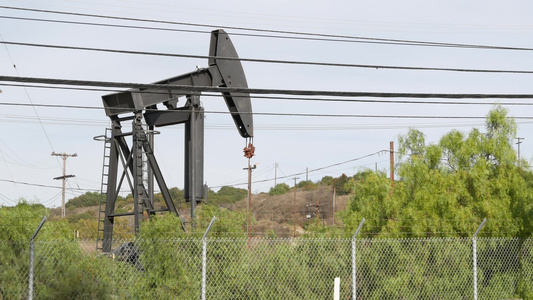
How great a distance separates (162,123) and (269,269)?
25.0 ft

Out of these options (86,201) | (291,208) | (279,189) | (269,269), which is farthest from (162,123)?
(86,201)

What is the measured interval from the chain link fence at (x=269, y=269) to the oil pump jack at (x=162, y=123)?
198 inches

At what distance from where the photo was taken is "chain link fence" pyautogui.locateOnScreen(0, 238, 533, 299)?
10742 millimetres

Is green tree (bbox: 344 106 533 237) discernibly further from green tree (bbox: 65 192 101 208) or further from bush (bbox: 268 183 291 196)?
green tree (bbox: 65 192 101 208)

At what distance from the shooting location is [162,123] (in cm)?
1847

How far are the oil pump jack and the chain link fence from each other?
16.5 feet

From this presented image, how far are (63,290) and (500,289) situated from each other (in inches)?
356

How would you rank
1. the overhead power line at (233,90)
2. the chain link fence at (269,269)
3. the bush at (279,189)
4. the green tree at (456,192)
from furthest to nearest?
the bush at (279,189) < the green tree at (456,192) < the chain link fence at (269,269) < the overhead power line at (233,90)

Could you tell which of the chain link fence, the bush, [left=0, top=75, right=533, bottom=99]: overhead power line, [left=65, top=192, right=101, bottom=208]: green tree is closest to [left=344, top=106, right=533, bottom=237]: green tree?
the chain link fence

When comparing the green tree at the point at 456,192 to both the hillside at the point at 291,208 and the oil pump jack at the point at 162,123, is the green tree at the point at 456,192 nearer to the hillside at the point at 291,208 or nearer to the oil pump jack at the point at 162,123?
the oil pump jack at the point at 162,123

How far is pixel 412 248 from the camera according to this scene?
1415cm

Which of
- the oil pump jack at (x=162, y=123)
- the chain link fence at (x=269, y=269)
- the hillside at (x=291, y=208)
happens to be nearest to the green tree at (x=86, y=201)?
the hillside at (x=291, y=208)

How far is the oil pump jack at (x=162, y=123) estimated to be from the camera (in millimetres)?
17891

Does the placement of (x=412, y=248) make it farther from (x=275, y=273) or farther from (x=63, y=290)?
(x=63, y=290)
